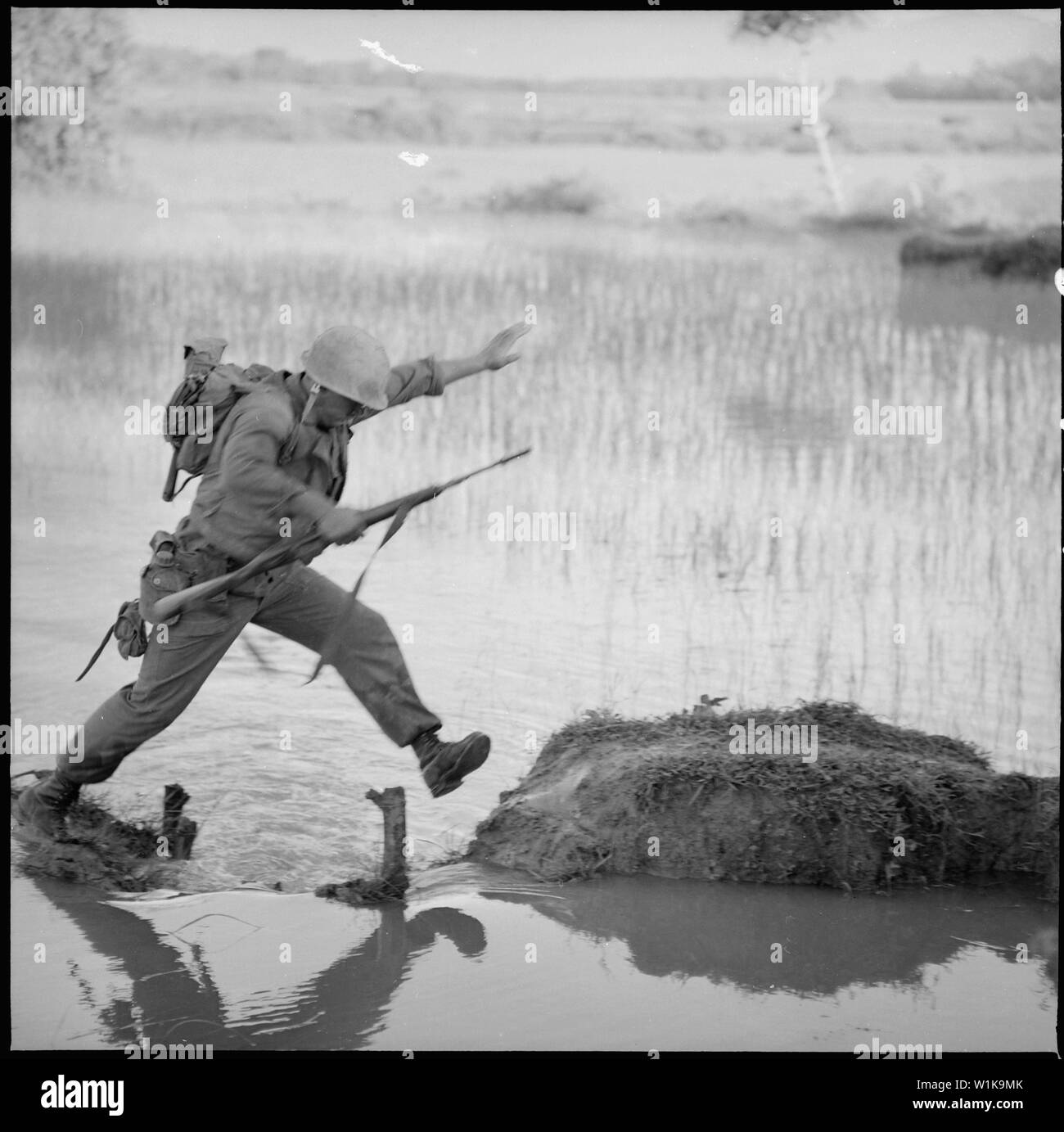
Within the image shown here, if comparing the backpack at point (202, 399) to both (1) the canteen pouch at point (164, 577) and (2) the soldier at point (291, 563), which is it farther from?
(1) the canteen pouch at point (164, 577)

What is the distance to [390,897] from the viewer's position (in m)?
5.14

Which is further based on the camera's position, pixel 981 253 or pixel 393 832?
pixel 981 253

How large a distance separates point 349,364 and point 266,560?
72 centimetres

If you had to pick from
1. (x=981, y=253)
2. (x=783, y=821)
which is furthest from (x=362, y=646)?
(x=981, y=253)

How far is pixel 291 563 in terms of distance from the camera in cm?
502

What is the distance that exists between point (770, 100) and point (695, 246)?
68 cm

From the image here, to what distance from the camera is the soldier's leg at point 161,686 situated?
16.4 ft

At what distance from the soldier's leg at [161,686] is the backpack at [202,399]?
53 centimetres

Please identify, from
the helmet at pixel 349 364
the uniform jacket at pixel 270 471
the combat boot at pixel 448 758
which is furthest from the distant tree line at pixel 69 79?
the combat boot at pixel 448 758

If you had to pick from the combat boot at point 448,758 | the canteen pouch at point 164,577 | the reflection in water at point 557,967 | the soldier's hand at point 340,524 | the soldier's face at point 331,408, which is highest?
the soldier's face at point 331,408

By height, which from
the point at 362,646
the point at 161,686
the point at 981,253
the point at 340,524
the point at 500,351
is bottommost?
the point at 161,686

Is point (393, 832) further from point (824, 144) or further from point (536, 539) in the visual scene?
point (824, 144)

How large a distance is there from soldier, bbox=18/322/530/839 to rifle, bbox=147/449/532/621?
4 centimetres
